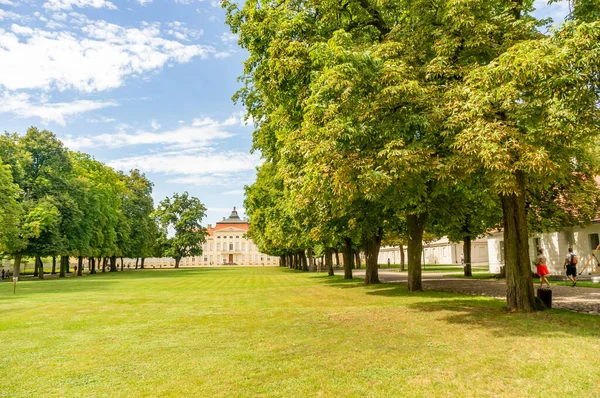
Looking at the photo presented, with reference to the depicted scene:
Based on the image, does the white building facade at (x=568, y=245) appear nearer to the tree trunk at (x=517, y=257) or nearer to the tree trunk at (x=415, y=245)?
the tree trunk at (x=415, y=245)

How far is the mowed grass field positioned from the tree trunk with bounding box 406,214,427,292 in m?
5.50

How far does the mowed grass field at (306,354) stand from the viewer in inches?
251

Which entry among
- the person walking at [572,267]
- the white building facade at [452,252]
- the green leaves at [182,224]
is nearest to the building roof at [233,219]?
the green leaves at [182,224]

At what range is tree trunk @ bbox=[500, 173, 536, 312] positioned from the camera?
12.7 meters

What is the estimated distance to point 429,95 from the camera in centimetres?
1110

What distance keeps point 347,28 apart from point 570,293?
13266 millimetres

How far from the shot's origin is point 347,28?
15234 mm

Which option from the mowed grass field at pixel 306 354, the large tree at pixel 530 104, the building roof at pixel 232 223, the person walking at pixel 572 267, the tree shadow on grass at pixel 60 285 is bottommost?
the tree shadow on grass at pixel 60 285

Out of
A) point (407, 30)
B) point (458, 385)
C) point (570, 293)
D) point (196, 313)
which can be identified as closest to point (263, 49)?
point (407, 30)

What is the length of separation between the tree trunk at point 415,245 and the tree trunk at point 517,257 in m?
6.80

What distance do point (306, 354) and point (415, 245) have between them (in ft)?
41.5

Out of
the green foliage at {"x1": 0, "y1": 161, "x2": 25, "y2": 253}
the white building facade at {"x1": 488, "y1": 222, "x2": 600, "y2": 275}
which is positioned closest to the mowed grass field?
the white building facade at {"x1": 488, "y1": 222, "x2": 600, "y2": 275}

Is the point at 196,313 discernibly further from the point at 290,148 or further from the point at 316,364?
the point at 316,364

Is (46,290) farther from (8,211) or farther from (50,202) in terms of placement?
(50,202)
